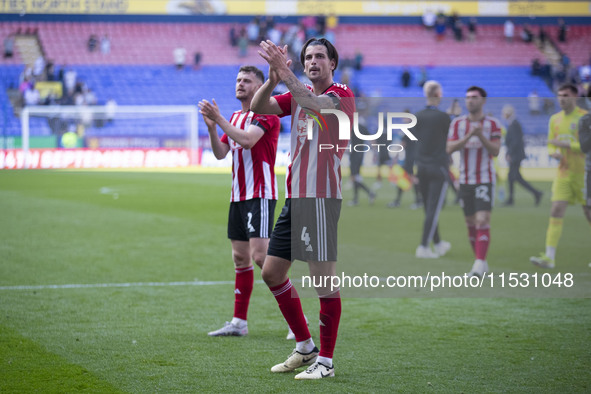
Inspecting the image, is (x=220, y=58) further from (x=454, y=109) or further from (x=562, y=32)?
(x=454, y=109)

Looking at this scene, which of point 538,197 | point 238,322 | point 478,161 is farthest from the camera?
point 478,161

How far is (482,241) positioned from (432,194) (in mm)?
944

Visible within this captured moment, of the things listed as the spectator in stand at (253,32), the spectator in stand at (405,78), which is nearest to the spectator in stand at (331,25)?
the spectator in stand at (253,32)

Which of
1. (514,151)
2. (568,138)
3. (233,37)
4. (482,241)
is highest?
(233,37)

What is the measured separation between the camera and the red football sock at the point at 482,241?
6.36 metres

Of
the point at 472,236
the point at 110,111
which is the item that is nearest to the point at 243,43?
the point at 110,111

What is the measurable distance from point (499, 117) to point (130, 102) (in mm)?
27616

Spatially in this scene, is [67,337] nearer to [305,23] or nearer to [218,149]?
[218,149]

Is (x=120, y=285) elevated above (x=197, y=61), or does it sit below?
below

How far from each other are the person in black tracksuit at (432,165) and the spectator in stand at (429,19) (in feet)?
103

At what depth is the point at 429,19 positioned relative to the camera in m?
38.0

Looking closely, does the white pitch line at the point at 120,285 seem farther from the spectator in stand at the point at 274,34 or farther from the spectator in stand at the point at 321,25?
the spectator in stand at the point at 321,25

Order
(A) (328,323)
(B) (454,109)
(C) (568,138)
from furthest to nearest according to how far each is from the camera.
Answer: (C) (568,138) → (B) (454,109) → (A) (328,323)

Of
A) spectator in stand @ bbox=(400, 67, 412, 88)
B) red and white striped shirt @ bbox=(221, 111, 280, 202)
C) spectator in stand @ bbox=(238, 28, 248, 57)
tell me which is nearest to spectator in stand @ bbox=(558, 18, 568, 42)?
spectator in stand @ bbox=(400, 67, 412, 88)
